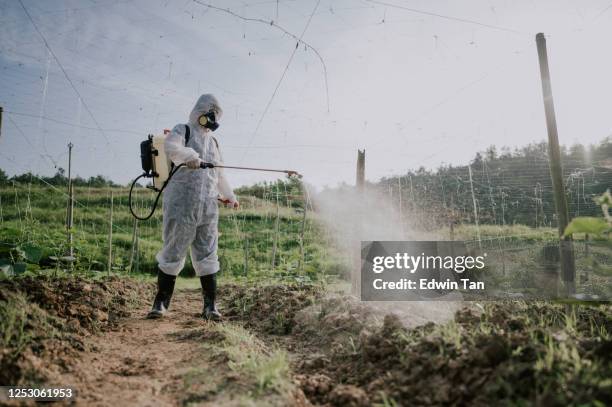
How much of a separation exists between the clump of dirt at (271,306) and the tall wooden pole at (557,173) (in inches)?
99.0

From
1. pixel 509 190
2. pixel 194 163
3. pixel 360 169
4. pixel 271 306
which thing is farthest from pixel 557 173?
→ pixel 509 190

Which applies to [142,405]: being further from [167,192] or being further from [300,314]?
[167,192]

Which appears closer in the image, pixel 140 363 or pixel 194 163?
pixel 140 363

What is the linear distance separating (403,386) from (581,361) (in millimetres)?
766

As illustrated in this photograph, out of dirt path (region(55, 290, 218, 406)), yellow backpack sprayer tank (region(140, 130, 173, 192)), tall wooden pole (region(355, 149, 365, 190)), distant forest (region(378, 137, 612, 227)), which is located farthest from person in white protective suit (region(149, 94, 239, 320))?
distant forest (region(378, 137, 612, 227))

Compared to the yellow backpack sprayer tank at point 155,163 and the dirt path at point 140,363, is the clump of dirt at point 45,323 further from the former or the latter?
the yellow backpack sprayer tank at point 155,163

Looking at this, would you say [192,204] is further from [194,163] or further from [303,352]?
[303,352]

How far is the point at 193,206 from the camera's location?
3.81 metres

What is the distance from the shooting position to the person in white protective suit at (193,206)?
378cm

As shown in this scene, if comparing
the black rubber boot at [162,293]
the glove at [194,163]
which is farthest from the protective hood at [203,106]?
the black rubber boot at [162,293]

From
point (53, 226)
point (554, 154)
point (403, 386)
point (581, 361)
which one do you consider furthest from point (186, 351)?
point (53, 226)

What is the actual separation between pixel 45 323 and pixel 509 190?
12.0 meters

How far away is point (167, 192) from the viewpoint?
3889 millimetres

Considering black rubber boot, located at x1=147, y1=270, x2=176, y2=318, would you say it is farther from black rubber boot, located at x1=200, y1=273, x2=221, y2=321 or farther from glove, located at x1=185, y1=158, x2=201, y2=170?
glove, located at x1=185, y1=158, x2=201, y2=170
